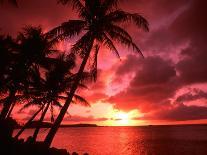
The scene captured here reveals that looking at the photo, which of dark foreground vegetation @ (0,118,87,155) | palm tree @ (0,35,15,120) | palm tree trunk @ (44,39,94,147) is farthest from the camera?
palm tree @ (0,35,15,120)

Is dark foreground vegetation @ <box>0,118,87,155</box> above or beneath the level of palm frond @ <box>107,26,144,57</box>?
beneath

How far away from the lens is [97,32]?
1396 cm

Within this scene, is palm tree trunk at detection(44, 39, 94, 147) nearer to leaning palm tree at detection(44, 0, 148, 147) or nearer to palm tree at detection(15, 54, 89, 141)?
Answer: leaning palm tree at detection(44, 0, 148, 147)

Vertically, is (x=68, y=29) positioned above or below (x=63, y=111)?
above

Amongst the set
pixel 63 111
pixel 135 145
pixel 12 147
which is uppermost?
pixel 63 111

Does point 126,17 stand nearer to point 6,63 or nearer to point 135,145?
point 6,63

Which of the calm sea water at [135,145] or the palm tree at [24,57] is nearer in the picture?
the palm tree at [24,57]

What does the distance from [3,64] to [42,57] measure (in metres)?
3.25

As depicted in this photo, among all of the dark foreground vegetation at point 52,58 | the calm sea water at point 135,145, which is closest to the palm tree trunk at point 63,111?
the dark foreground vegetation at point 52,58

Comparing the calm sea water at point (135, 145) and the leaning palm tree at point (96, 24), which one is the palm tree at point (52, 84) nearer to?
the leaning palm tree at point (96, 24)

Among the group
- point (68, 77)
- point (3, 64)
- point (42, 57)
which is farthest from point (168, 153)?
point (3, 64)

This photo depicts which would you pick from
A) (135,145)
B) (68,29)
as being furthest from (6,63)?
(135,145)

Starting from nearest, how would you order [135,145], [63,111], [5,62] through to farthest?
[63,111] < [5,62] < [135,145]

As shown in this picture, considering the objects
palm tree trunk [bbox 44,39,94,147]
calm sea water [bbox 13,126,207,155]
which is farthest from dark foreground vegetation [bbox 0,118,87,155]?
calm sea water [bbox 13,126,207,155]
